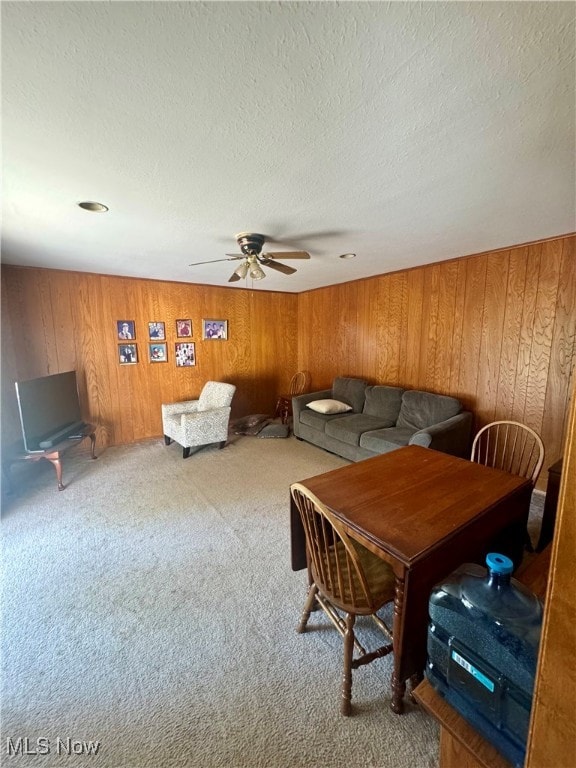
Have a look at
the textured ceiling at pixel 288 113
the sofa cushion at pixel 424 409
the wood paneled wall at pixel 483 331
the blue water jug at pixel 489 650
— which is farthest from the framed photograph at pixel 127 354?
the blue water jug at pixel 489 650

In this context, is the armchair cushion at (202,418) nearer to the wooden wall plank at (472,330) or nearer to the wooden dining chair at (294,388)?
the wooden dining chair at (294,388)

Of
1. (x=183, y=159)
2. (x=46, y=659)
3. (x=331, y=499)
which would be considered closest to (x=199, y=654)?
(x=46, y=659)

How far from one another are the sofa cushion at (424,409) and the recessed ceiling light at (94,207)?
11.2 feet

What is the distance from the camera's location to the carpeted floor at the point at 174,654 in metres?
1.17

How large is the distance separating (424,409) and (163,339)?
3682 millimetres

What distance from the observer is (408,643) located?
3.84 ft

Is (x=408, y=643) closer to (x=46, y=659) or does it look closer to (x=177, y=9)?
(x=46, y=659)

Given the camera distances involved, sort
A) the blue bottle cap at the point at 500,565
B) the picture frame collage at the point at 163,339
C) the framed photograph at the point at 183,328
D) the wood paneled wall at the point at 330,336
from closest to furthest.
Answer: the blue bottle cap at the point at 500,565
the wood paneled wall at the point at 330,336
the picture frame collage at the point at 163,339
the framed photograph at the point at 183,328

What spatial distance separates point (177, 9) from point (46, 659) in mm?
2566

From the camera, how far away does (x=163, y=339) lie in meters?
4.59

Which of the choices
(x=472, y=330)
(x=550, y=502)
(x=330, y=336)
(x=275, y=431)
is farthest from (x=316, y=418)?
(x=550, y=502)

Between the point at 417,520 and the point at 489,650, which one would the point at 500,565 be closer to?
the point at 489,650

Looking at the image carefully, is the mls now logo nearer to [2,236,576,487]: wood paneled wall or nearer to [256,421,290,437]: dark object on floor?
[2,236,576,487]: wood paneled wall

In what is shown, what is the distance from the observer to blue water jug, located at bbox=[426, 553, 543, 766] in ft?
2.60
